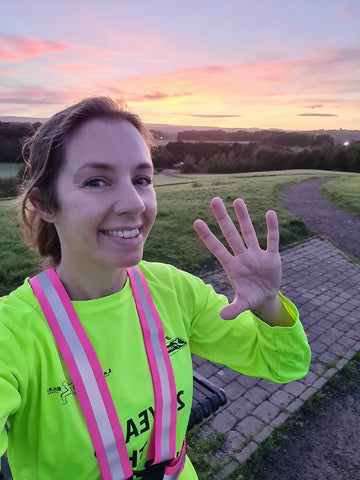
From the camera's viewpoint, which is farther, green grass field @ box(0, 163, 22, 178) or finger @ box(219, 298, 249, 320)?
green grass field @ box(0, 163, 22, 178)

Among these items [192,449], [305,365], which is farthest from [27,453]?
[192,449]

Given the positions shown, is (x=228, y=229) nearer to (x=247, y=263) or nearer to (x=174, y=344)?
(x=247, y=263)

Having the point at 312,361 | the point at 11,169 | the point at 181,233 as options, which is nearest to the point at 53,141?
the point at 11,169

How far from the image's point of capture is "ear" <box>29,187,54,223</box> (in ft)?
5.45

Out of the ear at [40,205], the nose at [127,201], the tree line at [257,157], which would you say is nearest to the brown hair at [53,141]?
the ear at [40,205]

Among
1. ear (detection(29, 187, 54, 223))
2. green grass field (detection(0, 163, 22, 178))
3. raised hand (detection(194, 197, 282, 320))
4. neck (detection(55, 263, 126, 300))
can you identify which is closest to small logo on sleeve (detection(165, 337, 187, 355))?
raised hand (detection(194, 197, 282, 320))

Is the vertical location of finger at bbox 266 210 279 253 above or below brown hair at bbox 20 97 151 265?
below

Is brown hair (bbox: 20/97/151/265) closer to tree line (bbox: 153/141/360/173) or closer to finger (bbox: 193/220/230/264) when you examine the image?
finger (bbox: 193/220/230/264)

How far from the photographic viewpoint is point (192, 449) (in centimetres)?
325

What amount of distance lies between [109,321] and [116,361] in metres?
0.18

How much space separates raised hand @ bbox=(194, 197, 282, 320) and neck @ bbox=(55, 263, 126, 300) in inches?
20.2

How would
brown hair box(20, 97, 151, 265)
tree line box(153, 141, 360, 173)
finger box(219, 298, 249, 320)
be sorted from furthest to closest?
tree line box(153, 141, 360, 173) < finger box(219, 298, 249, 320) < brown hair box(20, 97, 151, 265)

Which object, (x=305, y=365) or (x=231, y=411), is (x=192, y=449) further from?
(x=305, y=365)

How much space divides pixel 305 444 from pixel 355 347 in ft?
6.28
